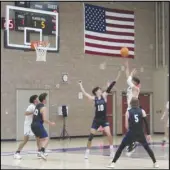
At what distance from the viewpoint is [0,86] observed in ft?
65.5

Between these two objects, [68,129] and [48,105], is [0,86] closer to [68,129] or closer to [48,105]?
[48,105]

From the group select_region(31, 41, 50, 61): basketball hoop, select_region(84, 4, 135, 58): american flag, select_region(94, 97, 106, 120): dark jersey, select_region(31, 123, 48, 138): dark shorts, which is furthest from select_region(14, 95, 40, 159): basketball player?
select_region(84, 4, 135, 58): american flag

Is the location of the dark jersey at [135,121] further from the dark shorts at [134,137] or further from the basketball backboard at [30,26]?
the basketball backboard at [30,26]

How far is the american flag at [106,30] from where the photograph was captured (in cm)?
2219

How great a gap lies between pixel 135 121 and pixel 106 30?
42.9 feet

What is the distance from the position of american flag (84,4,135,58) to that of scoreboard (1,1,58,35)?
2550 mm

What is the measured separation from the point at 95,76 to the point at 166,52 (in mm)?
5063

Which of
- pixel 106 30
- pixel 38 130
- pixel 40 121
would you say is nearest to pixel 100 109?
pixel 40 121

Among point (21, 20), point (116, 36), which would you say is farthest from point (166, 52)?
point (21, 20)

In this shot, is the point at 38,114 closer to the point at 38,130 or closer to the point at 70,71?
the point at 38,130

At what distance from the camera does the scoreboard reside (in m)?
18.9

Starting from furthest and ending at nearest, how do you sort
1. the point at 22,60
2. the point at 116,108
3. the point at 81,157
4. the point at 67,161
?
the point at 116,108 < the point at 22,60 < the point at 81,157 < the point at 67,161

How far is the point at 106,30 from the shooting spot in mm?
22578

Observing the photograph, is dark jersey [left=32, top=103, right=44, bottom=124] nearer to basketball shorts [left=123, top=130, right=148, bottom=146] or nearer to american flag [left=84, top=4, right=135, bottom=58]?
basketball shorts [left=123, top=130, right=148, bottom=146]
